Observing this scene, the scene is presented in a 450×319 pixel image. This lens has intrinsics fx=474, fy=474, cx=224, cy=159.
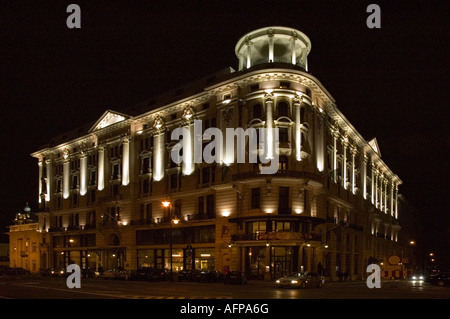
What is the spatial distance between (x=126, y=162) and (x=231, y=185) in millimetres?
20929

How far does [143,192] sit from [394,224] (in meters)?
56.1

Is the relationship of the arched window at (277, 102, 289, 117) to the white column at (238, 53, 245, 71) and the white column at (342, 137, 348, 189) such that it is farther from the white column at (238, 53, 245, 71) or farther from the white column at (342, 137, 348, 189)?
the white column at (342, 137, 348, 189)

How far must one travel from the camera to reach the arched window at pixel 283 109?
163 feet

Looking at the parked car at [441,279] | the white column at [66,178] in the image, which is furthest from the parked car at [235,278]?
the white column at [66,178]

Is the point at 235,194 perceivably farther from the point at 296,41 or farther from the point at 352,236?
the point at 352,236

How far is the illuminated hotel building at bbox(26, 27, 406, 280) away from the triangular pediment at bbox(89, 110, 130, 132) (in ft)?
0.71

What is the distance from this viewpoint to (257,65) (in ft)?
167

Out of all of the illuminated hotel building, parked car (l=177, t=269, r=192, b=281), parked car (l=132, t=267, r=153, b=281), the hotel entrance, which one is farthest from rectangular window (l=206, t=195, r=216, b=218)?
parked car (l=132, t=267, r=153, b=281)

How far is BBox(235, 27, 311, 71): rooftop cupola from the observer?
172ft

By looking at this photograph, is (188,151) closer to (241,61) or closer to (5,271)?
(241,61)

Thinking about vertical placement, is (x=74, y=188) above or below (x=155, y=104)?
below

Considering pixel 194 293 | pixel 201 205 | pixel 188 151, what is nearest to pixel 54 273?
pixel 201 205

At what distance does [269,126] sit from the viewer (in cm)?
4903
